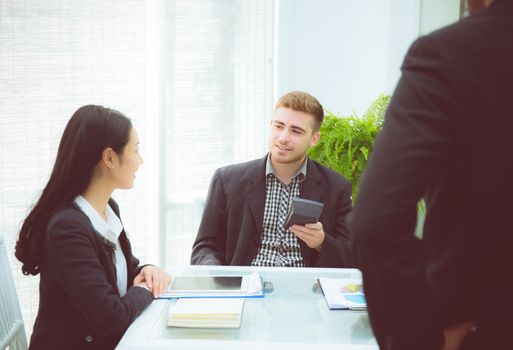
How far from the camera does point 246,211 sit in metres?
2.52

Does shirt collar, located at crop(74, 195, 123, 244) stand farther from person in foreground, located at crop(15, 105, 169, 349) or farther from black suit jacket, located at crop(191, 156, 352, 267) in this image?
black suit jacket, located at crop(191, 156, 352, 267)

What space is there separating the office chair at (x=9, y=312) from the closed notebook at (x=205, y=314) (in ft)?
2.13

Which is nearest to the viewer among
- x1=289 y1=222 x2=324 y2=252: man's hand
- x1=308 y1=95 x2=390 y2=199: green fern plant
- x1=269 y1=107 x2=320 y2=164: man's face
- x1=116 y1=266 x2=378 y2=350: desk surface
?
A: x1=116 y1=266 x2=378 y2=350: desk surface

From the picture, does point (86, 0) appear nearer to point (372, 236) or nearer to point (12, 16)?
point (12, 16)

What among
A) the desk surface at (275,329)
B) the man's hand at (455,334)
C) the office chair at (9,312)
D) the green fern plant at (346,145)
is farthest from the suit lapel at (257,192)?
the man's hand at (455,334)

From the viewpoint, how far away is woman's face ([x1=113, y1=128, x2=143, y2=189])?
1.78 metres

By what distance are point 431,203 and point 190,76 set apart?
276 centimetres

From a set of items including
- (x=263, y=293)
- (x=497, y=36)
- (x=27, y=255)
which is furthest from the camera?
(x=263, y=293)

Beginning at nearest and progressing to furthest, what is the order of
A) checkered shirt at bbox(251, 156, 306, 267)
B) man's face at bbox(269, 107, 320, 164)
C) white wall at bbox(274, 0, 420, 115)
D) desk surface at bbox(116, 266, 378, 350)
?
desk surface at bbox(116, 266, 378, 350) → checkered shirt at bbox(251, 156, 306, 267) → man's face at bbox(269, 107, 320, 164) → white wall at bbox(274, 0, 420, 115)

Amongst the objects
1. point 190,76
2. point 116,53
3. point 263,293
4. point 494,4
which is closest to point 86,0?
point 116,53

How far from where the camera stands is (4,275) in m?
1.86

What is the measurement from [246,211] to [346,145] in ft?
2.91

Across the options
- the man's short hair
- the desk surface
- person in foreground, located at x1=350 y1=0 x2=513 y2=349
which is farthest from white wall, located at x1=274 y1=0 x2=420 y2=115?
person in foreground, located at x1=350 y1=0 x2=513 y2=349

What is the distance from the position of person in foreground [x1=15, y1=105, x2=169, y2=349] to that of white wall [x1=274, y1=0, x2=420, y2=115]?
77.8 inches
